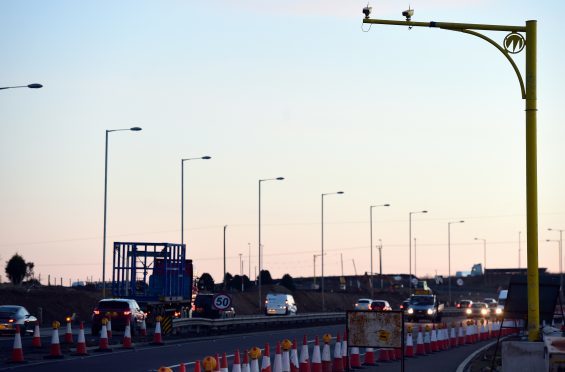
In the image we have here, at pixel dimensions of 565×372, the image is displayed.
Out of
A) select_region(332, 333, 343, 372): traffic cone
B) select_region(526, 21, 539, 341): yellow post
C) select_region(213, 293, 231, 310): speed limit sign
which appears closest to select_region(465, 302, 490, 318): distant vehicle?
select_region(213, 293, 231, 310): speed limit sign

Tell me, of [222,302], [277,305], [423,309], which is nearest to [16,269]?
[277,305]

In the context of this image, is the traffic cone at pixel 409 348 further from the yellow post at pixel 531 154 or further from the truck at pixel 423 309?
the truck at pixel 423 309

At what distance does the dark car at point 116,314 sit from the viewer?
42.0 metres

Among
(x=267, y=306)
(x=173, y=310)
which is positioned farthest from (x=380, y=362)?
(x=267, y=306)

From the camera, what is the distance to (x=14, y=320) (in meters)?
43.3

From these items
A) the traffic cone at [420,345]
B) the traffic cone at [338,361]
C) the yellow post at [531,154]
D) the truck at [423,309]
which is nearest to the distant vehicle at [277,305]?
the truck at [423,309]

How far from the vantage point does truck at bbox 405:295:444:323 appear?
68250 millimetres

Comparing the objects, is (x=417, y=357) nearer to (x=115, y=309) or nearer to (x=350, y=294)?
(x=115, y=309)

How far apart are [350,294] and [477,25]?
122 metres

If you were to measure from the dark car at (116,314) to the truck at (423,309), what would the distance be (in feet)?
93.6

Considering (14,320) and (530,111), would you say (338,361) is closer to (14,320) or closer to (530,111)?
(530,111)

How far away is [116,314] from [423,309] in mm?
30155

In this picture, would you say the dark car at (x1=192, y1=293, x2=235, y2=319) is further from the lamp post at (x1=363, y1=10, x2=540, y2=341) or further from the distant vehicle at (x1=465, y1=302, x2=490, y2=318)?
the lamp post at (x1=363, y1=10, x2=540, y2=341)

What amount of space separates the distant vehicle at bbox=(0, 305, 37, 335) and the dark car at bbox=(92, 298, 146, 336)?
3.10 meters
